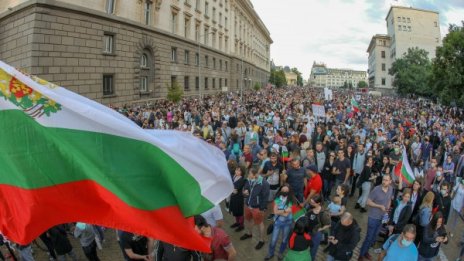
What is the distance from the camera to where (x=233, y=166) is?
8.91 meters

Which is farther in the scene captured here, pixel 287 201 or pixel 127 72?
Result: pixel 127 72

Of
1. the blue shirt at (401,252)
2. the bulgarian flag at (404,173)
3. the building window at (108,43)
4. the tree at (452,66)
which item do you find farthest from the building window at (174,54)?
the blue shirt at (401,252)

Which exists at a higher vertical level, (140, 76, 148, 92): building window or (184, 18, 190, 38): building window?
(184, 18, 190, 38): building window

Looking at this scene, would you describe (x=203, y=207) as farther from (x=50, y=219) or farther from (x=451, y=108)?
(x=451, y=108)

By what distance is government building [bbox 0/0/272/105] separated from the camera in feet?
70.3

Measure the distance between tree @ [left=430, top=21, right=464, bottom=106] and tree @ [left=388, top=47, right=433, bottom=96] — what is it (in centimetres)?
2304

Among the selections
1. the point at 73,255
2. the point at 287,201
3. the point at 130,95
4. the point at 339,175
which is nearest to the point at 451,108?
the point at 130,95

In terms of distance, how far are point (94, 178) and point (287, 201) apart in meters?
4.19

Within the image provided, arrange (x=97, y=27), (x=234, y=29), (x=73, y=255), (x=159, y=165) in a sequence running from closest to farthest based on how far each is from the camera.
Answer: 1. (x=159, y=165)
2. (x=73, y=255)
3. (x=97, y=27)
4. (x=234, y=29)

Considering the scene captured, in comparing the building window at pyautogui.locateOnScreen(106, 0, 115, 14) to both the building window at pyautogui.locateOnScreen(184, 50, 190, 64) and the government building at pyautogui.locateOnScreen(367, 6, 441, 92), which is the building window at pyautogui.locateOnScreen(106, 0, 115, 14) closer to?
the building window at pyautogui.locateOnScreen(184, 50, 190, 64)

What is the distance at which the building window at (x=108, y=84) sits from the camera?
1013 inches

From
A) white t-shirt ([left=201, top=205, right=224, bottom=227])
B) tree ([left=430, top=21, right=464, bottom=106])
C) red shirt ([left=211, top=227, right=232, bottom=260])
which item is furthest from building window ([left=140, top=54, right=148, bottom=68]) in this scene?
red shirt ([left=211, top=227, right=232, bottom=260])

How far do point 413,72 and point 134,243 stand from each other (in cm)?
6425

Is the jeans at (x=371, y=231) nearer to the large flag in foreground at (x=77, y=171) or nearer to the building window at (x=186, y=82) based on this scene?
the large flag in foreground at (x=77, y=171)
